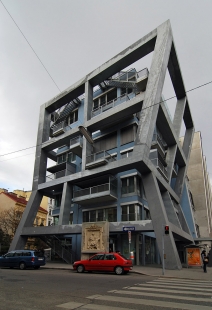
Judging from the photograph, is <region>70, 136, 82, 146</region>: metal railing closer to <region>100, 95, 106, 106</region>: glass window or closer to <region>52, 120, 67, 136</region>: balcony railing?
<region>52, 120, 67, 136</region>: balcony railing

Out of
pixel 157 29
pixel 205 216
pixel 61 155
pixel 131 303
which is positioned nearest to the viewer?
pixel 131 303

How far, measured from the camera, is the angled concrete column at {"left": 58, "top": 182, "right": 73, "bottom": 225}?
92.2ft

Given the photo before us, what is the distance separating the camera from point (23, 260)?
19.8m

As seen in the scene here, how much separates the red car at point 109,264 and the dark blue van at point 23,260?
4.26 meters

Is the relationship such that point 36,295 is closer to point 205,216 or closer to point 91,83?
point 91,83

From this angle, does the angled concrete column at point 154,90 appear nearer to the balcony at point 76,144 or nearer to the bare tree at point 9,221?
the balcony at point 76,144

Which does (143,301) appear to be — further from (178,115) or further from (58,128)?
(178,115)

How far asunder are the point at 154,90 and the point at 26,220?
70.5 ft

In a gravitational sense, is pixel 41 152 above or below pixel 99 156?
above

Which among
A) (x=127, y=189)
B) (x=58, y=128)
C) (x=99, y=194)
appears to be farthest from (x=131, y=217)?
(x=58, y=128)

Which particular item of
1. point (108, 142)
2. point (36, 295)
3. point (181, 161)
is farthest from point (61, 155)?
point (36, 295)

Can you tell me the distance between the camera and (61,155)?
39469 mm

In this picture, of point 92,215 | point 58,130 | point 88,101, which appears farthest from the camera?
point 58,130

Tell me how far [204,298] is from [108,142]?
2558cm
